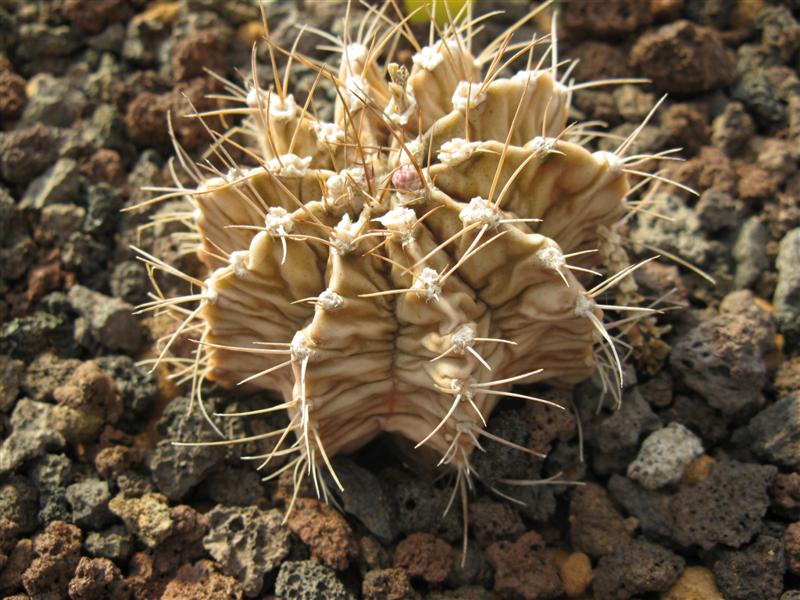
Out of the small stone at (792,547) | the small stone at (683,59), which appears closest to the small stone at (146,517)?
the small stone at (792,547)

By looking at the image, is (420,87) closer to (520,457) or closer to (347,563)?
(520,457)

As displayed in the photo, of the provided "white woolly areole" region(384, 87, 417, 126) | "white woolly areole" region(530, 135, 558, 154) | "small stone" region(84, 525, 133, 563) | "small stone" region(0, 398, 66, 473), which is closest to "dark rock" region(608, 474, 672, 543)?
"white woolly areole" region(530, 135, 558, 154)

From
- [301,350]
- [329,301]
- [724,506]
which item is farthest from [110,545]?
[724,506]

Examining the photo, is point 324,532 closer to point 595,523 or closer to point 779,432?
point 595,523

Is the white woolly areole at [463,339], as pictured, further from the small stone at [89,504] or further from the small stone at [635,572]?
the small stone at [89,504]

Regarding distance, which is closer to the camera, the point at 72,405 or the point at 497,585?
the point at 497,585

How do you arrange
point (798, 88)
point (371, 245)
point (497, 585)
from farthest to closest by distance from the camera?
point (798, 88), point (497, 585), point (371, 245)

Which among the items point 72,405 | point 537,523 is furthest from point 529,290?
point 72,405
